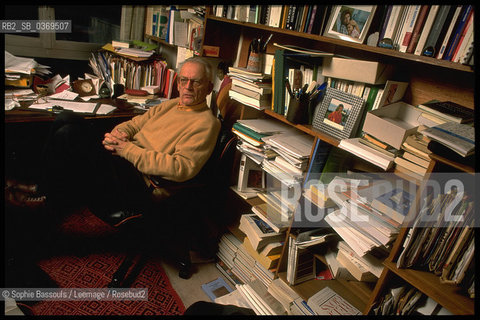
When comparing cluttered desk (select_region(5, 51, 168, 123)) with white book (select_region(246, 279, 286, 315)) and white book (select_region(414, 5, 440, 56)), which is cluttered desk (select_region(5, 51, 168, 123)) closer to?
white book (select_region(246, 279, 286, 315))

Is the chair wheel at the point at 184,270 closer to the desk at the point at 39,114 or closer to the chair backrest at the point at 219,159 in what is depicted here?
the chair backrest at the point at 219,159

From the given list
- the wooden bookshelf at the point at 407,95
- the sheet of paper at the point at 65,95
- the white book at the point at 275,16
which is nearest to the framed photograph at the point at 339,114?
the wooden bookshelf at the point at 407,95

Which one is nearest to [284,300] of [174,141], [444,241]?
[444,241]

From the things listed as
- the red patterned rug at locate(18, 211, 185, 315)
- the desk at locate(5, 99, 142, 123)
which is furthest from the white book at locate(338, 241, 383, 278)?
the desk at locate(5, 99, 142, 123)

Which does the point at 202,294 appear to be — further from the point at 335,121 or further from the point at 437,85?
the point at 437,85

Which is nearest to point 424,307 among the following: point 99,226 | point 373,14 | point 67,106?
point 373,14

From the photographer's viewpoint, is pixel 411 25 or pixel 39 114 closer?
pixel 411 25

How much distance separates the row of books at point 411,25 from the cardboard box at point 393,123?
0.28m

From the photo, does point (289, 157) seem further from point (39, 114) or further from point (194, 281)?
point (39, 114)

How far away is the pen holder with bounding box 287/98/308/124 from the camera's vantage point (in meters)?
1.52

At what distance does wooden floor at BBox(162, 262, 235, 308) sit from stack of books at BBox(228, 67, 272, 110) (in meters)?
1.24

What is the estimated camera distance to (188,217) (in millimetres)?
2094

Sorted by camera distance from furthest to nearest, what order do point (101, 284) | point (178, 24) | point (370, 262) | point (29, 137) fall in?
1. point (178, 24)
2. point (29, 137)
3. point (101, 284)
4. point (370, 262)

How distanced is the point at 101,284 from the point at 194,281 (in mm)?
592
